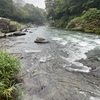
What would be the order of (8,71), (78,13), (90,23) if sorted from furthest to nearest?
(78,13), (90,23), (8,71)

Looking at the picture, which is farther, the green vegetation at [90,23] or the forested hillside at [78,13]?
the forested hillside at [78,13]

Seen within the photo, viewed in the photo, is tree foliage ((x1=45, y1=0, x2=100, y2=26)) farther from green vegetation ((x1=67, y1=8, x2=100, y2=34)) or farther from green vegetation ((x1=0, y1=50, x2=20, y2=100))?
green vegetation ((x1=0, y1=50, x2=20, y2=100))

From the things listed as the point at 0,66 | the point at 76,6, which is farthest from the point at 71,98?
the point at 76,6

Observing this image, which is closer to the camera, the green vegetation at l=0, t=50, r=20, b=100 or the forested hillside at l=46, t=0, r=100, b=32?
the green vegetation at l=0, t=50, r=20, b=100

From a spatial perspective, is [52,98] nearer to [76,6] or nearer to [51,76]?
[51,76]

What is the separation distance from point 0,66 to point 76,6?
37908mm

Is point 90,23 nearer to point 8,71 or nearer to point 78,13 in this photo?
point 78,13

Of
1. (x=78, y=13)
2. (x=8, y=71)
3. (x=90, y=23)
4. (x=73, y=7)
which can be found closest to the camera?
(x=8, y=71)

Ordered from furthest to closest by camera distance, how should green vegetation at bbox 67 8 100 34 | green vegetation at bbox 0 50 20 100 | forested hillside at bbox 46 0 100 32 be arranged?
1. forested hillside at bbox 46 0 100 32
2. green vegetation at bbox 67 8 100 34
3. green vegetation at bbox 0 50 20 100

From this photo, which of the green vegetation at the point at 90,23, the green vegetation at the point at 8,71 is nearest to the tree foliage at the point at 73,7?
the green vegetation at the point at 90,23

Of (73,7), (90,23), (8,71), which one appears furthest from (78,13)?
(8,71)

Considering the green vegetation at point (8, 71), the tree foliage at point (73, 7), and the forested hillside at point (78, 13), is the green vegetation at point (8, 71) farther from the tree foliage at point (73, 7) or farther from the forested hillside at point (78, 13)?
the tree foliage at point (73, 7)

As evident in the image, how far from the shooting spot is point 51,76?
249 inches

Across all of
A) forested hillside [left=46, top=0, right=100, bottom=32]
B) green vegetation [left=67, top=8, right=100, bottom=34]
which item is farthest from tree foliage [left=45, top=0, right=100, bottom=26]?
green vegetation [left=67, top=8, right=100, bottom=34]
